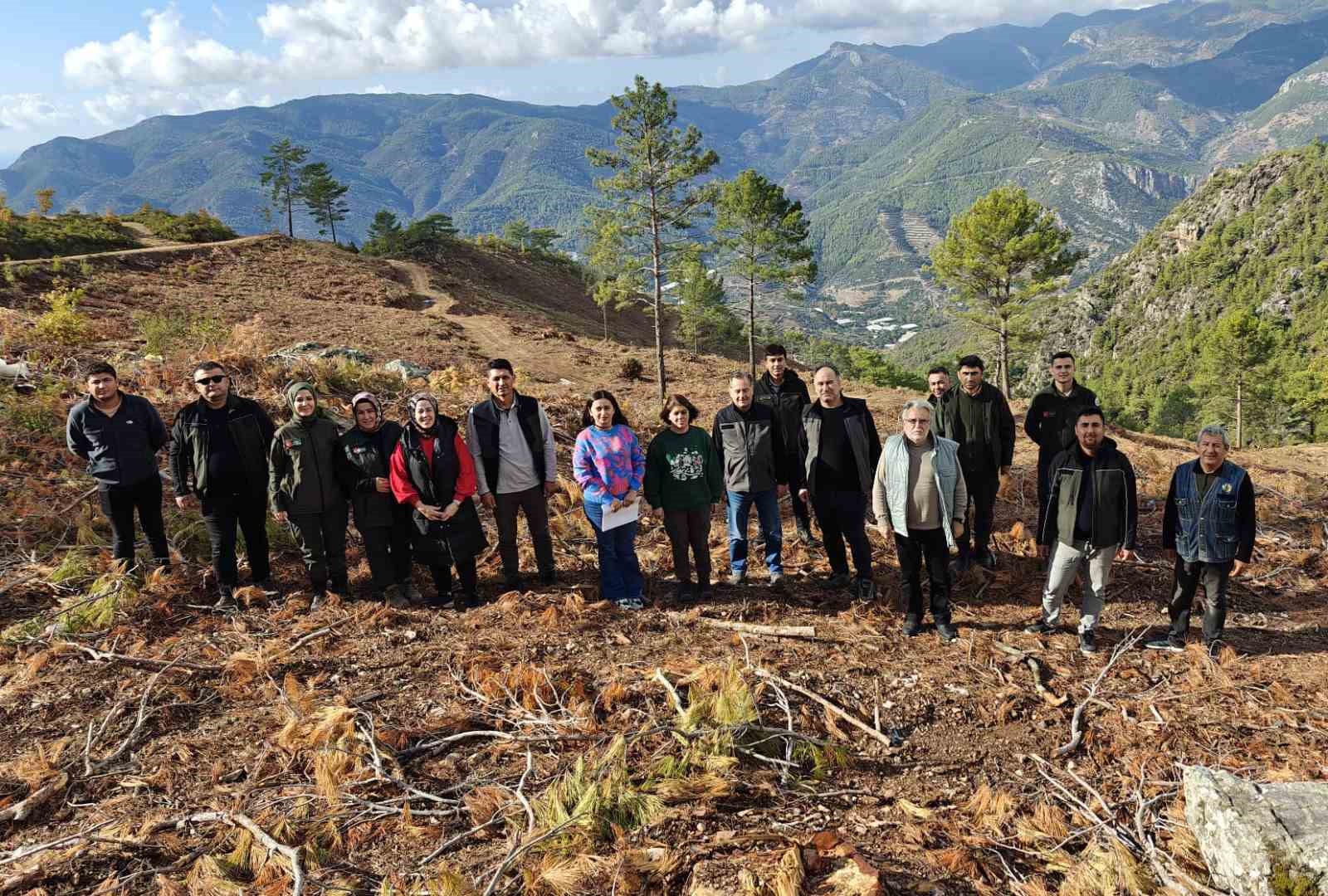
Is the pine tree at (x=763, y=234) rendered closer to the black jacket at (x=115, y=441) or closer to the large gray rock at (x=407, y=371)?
the large gray rock at (x=407, y=371)

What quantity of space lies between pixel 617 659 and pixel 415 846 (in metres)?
1.82

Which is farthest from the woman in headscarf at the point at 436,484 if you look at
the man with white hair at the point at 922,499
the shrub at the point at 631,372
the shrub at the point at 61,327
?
the shrub at the point at 631,372

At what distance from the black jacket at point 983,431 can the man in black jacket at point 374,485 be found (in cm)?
457

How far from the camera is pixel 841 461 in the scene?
5340mm

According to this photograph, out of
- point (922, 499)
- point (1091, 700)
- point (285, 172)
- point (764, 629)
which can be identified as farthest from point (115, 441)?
point (285, 172)

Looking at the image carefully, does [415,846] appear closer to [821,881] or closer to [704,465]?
[821,881]

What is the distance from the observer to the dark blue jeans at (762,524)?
577cm

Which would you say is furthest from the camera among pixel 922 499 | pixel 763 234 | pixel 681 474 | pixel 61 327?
pixel 763 234

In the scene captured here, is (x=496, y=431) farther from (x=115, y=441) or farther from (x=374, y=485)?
(x=115, y=441)

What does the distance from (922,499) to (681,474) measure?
5.81 ft

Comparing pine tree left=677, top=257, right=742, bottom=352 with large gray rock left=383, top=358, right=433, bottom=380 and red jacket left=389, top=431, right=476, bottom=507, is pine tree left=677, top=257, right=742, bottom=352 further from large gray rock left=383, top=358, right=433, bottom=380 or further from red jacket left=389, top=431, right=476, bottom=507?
red jacket left=389, top=431, right=476, bottom=507

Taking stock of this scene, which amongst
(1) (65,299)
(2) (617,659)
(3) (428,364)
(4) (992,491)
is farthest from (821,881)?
(3) (428,364)

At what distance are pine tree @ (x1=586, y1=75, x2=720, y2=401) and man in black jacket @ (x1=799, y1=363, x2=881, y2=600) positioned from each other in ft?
39.6

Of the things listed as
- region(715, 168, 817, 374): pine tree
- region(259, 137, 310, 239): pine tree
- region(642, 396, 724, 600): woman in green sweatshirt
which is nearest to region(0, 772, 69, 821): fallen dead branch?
region(642, 396, 724, 600): woman in green sweatshirt
